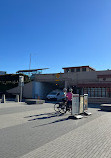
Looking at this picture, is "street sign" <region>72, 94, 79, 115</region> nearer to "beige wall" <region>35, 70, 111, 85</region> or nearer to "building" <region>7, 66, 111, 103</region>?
"building" <region>7, 66, 111, 103</region>

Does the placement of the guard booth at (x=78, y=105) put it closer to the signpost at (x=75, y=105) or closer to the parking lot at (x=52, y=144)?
the signpost at (x=75, y=105)

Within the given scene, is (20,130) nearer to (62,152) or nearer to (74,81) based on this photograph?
(62,152)

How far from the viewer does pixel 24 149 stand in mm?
4719

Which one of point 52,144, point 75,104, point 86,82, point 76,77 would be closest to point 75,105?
point 75,104

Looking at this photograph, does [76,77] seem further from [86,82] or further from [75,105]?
[75,105]

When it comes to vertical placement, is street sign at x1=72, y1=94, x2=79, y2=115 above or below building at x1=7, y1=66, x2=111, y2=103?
below

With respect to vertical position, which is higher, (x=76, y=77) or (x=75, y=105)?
(x=76, y=77)

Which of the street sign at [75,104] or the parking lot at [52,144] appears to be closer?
the parking lot at [52,144]

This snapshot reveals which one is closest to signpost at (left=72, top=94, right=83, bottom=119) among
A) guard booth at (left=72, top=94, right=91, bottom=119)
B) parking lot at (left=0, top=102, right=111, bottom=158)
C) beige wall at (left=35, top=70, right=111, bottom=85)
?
guard booth at (left=72, top=94, right=91, bottom=119)

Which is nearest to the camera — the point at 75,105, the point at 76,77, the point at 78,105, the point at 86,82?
the point at 75,105

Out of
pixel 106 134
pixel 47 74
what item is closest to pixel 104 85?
pixel 47 74

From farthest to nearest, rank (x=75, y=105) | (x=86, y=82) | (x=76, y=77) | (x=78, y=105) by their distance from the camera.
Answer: (x=76, y=77), (x=86, y=82), (x=78, y=105), (x=75, y=105)

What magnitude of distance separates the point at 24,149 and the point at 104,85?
27.2 meters

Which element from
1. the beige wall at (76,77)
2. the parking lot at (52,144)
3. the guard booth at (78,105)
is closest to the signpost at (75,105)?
the guard booth at (78,105)
